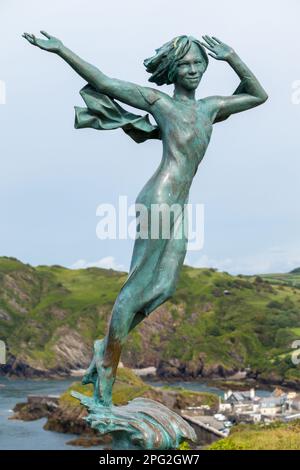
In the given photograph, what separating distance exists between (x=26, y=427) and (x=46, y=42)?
6325cm

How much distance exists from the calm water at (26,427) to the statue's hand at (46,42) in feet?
162

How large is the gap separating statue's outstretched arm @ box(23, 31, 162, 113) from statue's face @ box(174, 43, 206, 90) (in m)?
0.26

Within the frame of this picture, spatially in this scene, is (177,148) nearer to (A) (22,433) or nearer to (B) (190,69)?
(B) (190,69)

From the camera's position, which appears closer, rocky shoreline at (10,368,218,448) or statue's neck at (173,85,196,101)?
statue's neck at (173,85,196,101)

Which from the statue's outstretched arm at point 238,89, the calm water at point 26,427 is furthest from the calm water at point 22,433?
the statue's outstretched arm at point 238,89

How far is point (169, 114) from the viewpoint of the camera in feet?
26.5

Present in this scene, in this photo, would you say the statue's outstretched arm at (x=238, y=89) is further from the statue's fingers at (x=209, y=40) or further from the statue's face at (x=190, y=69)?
the statue's face at (x=190, y=69)

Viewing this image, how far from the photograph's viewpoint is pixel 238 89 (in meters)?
8.59

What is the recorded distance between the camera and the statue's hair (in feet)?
26.5

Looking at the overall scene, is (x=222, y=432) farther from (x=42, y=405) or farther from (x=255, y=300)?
(x=255, y=300)

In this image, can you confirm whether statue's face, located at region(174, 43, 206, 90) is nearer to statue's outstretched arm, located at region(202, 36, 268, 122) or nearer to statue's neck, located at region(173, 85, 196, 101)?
statue's neck, located at region(173, 85, 196, 101)

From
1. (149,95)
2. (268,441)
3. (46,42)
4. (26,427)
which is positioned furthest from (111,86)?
(26,427)

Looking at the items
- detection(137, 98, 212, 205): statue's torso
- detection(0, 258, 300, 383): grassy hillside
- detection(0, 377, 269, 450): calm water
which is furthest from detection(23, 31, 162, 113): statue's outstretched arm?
detection(0, 258, 300, 383): grassy hillside
